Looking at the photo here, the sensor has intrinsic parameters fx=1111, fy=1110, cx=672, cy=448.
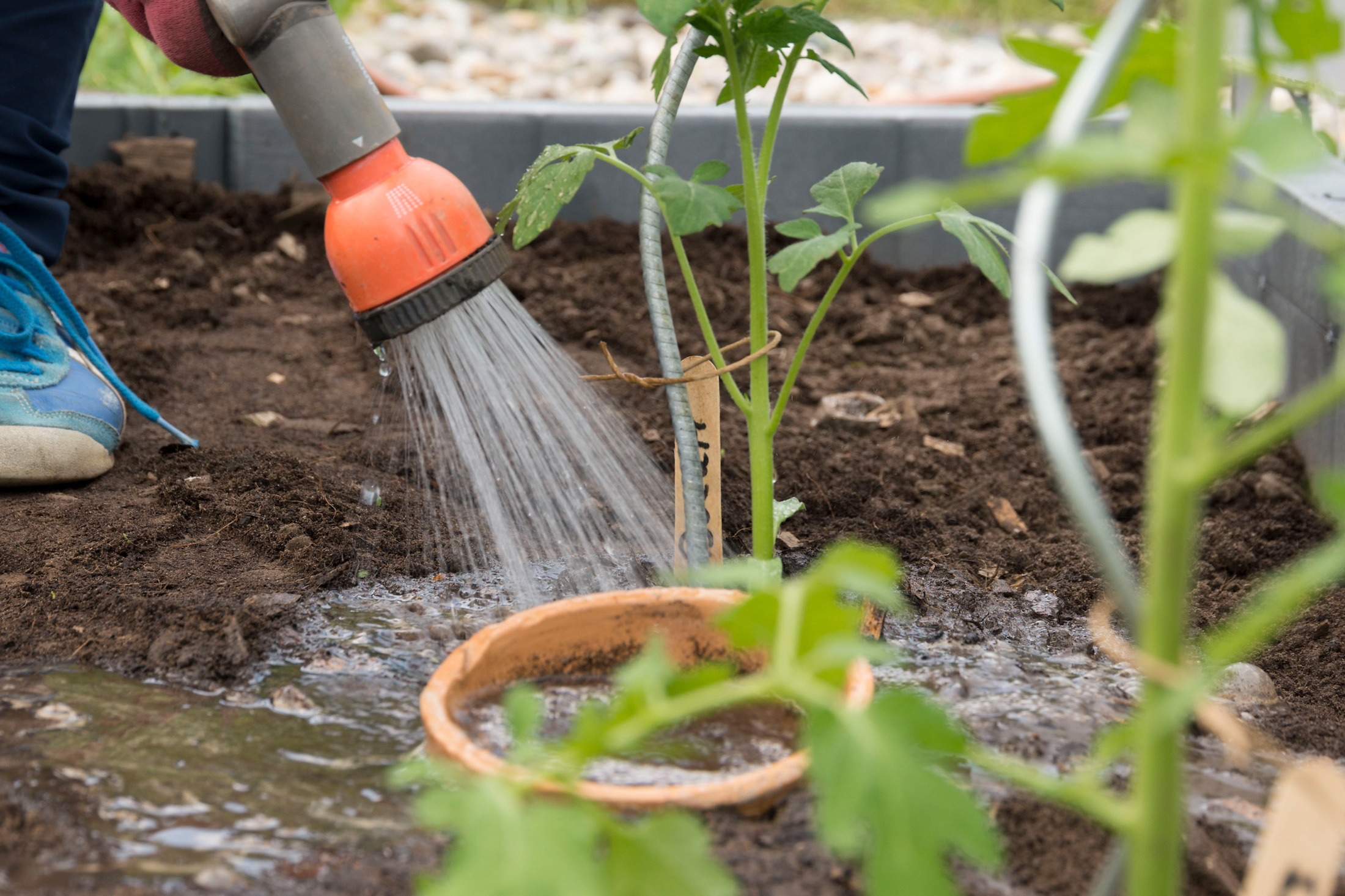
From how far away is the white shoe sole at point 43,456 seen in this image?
1.76 metres

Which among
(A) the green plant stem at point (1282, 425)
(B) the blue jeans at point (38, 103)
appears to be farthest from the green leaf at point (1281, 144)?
(B) the blue jeans at point (38, 103)

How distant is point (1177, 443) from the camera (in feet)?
1.96

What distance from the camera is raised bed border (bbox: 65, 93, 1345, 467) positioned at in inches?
119

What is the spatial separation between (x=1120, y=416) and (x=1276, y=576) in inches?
25.8

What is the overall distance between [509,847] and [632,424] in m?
1.53

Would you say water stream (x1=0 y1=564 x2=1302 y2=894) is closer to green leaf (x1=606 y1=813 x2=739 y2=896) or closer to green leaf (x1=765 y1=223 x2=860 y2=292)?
green leaf (x1=606 y1=813 x2=739 y2=896)

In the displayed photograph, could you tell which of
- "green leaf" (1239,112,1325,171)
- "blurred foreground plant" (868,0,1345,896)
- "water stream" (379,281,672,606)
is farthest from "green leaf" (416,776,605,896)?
"water stream" (379,281,672,606)

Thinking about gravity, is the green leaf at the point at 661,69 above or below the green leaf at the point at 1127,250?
above

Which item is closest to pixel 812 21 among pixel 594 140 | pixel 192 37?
pixel 192 37

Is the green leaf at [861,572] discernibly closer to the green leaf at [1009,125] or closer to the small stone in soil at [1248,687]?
the green leaf at [1009,125]

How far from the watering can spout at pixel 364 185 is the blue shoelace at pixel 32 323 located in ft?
2.44

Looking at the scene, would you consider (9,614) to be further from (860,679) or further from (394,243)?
(860,679)

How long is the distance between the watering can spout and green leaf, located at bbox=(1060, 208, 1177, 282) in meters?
0.93

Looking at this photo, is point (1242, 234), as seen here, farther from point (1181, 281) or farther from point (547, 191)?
point (547, 191)
